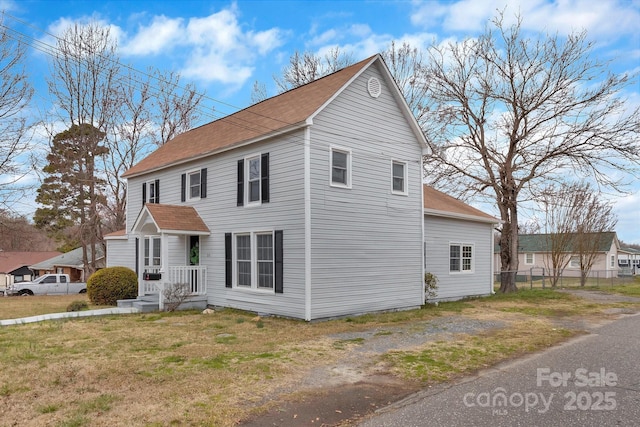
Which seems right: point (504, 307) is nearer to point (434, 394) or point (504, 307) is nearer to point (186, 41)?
point (434, 394)

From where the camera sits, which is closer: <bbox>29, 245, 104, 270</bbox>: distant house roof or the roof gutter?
the roof gutter

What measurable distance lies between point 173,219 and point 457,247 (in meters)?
10.5

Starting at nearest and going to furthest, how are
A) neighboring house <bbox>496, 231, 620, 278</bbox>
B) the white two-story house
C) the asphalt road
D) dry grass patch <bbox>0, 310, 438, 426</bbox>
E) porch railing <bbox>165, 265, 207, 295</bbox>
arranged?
the asphalt road → dry grass patch <bbox>0, 310, 438, 426</bbox> → the white two-story house → porch railing <bbox>165, 265, 207, 295</bbox> → neighboring house <bbox>496, 231, 620, 278</bbox>

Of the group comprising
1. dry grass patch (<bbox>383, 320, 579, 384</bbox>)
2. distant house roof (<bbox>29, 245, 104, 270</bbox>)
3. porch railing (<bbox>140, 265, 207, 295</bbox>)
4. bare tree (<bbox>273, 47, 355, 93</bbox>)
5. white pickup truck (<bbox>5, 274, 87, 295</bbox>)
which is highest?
bare tree (<bbox>273, 47, 355, 93</bbox>)

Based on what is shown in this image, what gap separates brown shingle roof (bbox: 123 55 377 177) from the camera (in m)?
12.4

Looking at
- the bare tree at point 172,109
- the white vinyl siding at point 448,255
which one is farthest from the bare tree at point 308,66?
the white vinyl siding at point 448,255

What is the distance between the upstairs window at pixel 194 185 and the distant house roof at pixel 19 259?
3764 cm

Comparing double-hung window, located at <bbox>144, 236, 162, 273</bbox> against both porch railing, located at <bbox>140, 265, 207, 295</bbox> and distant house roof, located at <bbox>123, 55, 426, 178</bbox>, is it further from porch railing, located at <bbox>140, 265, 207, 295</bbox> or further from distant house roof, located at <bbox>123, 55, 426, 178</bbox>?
distant house roof, located at <bbox>123, 55, 426, 178</bbox>

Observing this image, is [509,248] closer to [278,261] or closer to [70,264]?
[278,261]

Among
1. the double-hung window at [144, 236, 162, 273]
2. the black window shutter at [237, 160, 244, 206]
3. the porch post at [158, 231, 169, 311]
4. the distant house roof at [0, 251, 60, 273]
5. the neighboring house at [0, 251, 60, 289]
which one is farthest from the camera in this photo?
the distant house roof at [0, 251, 60, 273]

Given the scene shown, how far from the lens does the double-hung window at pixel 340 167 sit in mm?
12336

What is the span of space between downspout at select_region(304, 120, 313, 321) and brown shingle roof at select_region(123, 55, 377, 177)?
58 centimetres

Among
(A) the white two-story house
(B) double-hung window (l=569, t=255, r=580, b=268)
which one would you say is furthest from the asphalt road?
(B) double-hung window (l=569, t=255, r=580, b=268)

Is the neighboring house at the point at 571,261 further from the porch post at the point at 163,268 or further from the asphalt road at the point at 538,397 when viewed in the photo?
the asphalt road at the point at 538,397
